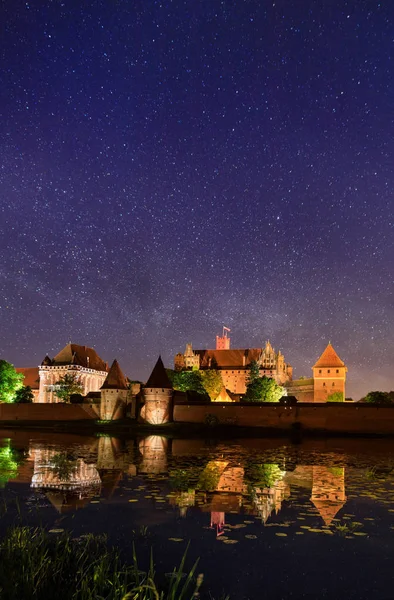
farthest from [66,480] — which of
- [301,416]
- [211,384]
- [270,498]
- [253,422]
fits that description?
[211,384]

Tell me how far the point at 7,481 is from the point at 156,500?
5738mm

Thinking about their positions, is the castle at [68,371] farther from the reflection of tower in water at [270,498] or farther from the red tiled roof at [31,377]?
the reflection of tower in water at [270,498]

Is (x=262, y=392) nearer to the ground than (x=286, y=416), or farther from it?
farther from it

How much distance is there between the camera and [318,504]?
43.7 ft

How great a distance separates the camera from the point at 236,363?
367ft

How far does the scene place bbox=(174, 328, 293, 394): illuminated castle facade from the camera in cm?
10625

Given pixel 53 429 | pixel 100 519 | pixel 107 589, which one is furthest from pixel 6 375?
pixel 107 589

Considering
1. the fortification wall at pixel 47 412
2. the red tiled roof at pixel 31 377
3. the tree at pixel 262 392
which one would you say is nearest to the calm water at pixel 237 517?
the fortification wall at pixel 47 412

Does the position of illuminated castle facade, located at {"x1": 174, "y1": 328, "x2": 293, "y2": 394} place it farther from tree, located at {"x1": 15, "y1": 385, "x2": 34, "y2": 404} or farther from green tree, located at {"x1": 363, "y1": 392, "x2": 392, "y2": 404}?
tree, located at {"x1": 15, "y1": 385, "x2": 34, "y2": 404}

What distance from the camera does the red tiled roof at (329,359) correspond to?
8881 cm

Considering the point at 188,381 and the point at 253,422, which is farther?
the point at 188,381

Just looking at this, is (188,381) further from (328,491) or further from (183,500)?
(183,500)

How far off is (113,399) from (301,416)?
2198 centimetres

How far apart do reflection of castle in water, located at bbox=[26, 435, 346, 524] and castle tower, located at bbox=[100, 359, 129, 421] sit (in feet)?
118
